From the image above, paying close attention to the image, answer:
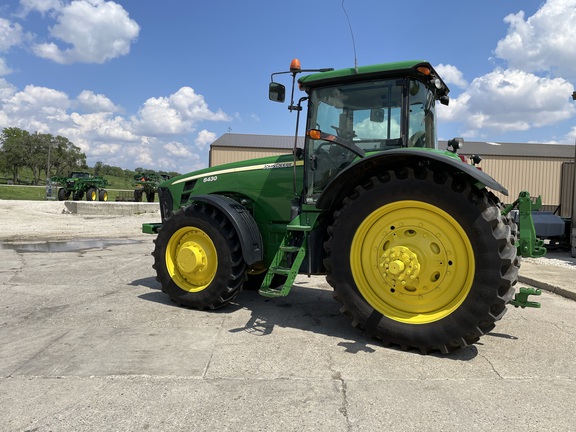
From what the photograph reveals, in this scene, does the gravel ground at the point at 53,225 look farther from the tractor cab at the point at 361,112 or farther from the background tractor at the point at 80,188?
the tractor cab at the point at 361,112

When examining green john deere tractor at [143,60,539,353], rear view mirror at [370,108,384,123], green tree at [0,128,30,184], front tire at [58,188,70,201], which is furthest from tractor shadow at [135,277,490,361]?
green tree at [0,128,30,184]

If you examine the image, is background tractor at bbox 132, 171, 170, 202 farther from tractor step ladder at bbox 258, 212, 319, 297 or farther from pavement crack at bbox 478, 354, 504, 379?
pavement crack at bbox 478, 354, 504, 379

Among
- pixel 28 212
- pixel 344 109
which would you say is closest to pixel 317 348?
pixel 344 109

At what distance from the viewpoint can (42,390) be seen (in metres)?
2.78

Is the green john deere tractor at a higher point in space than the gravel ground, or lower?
higher

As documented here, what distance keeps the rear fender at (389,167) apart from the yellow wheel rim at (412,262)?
382 mm

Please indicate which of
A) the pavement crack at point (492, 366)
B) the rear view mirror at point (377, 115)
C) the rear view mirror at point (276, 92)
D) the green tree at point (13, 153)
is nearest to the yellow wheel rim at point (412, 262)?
the pavement crack at point (492, 366)

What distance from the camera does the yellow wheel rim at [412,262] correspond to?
3.46 metres

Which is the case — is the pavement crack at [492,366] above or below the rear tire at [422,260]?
below

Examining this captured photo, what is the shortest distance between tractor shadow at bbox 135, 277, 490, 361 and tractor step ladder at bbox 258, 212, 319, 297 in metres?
0.44

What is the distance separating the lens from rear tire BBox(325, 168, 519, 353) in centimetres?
326

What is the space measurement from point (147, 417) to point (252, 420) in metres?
0.63

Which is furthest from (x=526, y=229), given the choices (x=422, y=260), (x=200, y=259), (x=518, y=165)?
(x=518, y=165)

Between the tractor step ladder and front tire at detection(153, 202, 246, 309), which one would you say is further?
front tire at detection(153, 202, 246, 309)
